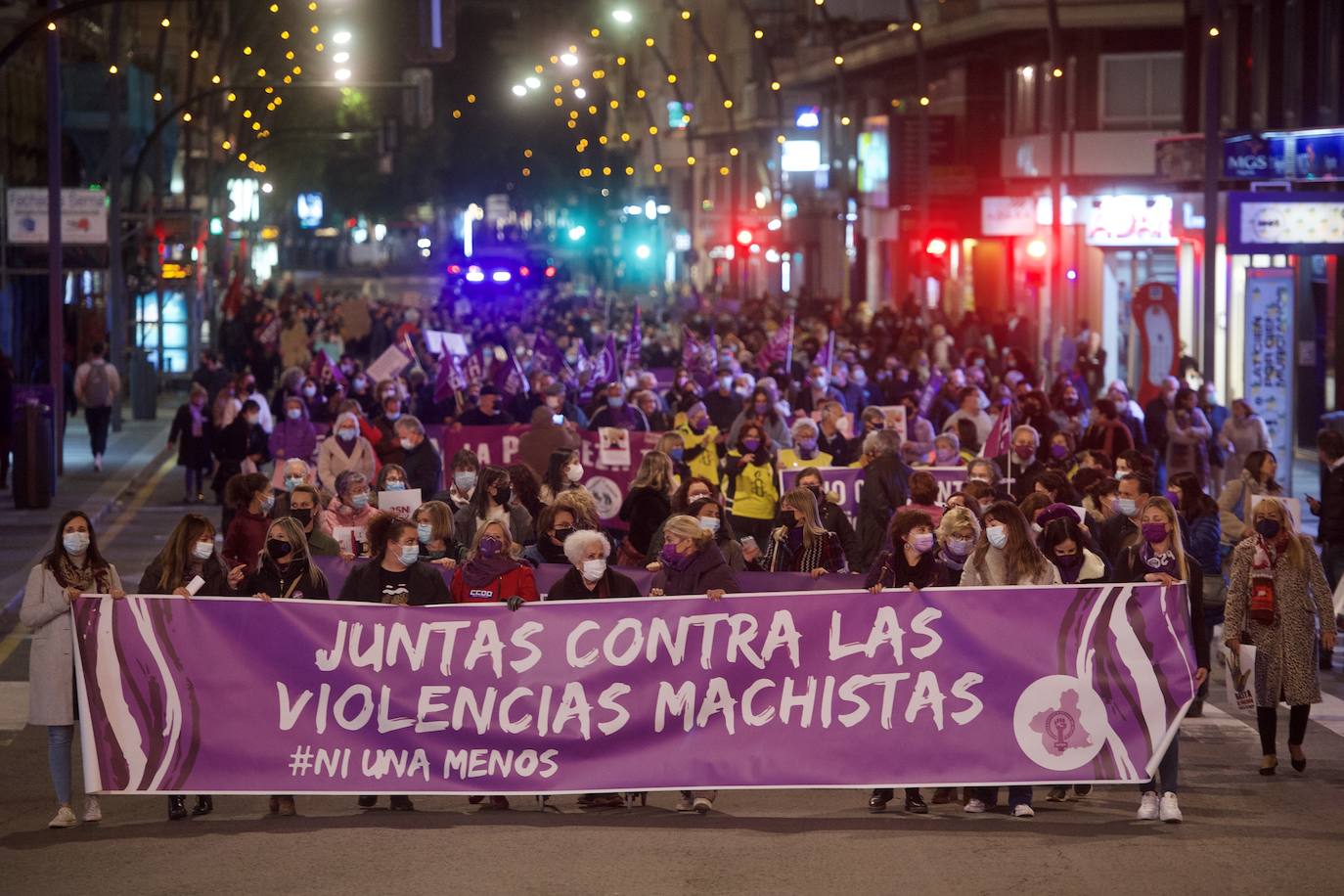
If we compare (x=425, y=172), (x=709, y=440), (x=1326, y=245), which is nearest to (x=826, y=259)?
(x=425, y=172)

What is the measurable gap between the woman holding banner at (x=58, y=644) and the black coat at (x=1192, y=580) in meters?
4.88

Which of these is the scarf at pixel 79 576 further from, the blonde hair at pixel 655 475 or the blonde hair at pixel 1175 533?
the blonde hair at pixel 1175 533

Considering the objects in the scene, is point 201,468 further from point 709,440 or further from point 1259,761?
point 1259,761

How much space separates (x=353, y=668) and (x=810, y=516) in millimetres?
3199

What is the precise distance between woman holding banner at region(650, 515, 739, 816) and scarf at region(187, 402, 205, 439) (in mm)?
16108

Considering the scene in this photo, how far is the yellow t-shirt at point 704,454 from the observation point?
19938mm

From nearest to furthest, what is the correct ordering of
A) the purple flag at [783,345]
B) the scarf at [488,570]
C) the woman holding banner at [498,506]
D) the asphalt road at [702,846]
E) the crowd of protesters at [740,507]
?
the asphalt road at [702,846], the crowd of protesters at [740,507], the scarf at [488,570], the woman holding banner at [498,506], the purple flag at [783,345]

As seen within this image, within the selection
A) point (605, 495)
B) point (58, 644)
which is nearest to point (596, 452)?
point (605, 495)

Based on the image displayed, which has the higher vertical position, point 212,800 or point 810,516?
point 810,516

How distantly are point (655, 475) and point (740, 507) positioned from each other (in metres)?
2.64

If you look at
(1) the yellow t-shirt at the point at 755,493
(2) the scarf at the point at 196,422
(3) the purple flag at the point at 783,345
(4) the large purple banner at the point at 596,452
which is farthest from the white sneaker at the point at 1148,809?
(3) the purple flag at the point at 783,345

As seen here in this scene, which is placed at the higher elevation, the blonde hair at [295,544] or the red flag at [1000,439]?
the red flag at [1000,439]

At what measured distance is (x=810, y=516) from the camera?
528 inches

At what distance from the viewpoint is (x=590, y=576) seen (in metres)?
11.5
